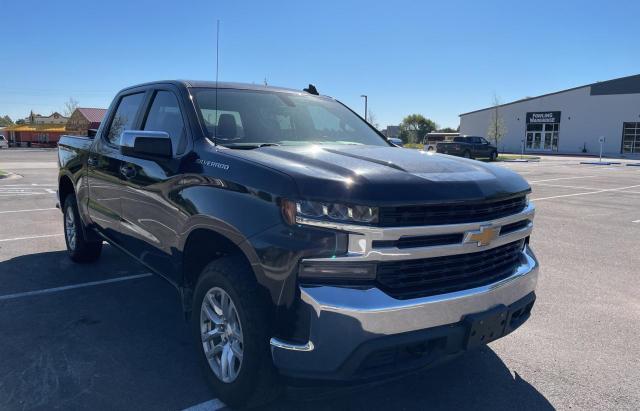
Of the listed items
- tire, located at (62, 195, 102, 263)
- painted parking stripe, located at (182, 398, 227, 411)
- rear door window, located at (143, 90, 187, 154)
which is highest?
rear door window, located at (143, 90, 187, 154)

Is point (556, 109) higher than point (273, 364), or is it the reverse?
point (556, 109)

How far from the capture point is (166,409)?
2871 mm

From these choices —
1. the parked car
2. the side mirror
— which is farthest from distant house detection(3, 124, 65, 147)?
the side mirror

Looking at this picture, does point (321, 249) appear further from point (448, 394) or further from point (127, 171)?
point (127, 171)

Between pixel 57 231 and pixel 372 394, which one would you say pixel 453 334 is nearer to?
pixel 372 394

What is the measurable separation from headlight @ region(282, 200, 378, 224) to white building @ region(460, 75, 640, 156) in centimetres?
5185

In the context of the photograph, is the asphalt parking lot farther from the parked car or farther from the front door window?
the front door window

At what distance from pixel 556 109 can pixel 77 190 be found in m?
55.5

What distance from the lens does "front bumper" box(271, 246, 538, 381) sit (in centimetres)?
226

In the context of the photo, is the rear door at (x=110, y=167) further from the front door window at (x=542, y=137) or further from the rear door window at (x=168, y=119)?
the front door window at (x=542, y=137)

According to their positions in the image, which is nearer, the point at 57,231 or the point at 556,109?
the point at 57,231

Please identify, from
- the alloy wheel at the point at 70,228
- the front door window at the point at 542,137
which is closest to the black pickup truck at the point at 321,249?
the alloy wheel at the point at 70,228

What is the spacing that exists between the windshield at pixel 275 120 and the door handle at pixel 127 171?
81cm

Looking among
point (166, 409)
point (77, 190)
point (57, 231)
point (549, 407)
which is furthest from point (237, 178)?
point (57, 231)
